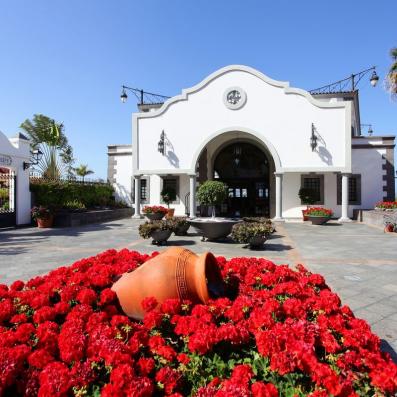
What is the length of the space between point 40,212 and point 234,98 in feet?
41.2

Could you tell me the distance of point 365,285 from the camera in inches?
210

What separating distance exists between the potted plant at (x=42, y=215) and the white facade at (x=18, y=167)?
2.40 feet

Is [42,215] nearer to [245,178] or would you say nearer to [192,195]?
[192,195]

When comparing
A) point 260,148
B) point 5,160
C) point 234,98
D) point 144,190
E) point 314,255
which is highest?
point 234,98

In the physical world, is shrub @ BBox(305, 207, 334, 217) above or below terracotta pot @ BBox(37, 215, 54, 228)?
above

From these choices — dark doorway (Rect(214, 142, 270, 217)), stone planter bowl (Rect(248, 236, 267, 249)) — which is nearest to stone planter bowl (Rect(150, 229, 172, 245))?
stone planter bowl (Rect(248, 236, 267, 249))

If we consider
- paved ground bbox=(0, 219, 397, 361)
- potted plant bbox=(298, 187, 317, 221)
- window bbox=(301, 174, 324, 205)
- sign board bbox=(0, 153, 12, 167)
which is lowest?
paved ground bbox=(0, 219, 397, 361)

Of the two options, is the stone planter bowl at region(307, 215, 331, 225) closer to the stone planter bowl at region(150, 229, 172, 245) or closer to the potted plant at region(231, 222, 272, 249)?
the potted plant at region(231, 222, 272, 249)

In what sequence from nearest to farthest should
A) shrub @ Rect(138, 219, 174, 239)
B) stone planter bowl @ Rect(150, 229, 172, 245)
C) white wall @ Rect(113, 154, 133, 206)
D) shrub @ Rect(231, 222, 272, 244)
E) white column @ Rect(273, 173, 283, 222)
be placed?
1. shrub @ Rect(231, 222, 272, 244)
2. shrub @ Rect(138, 219, 174, 239)
3. stone planter bowl @ Rect(150, 229, 172, 245)
4. white column @ Rect(273, 173, 283, 222)
5. white wall @ Rect(113, 154, 133, 206)

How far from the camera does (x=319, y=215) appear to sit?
15.5 m

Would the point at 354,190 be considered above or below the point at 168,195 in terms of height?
above

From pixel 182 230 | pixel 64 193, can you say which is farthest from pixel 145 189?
pixel 182 230

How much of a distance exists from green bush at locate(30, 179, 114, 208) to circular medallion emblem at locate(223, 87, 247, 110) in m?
10.3

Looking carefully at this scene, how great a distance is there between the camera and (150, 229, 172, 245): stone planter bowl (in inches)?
372
